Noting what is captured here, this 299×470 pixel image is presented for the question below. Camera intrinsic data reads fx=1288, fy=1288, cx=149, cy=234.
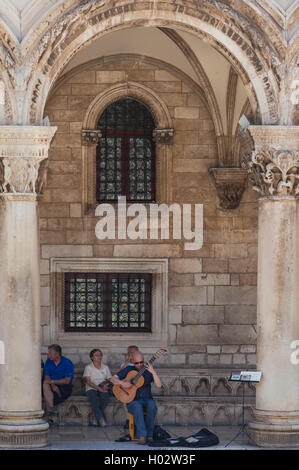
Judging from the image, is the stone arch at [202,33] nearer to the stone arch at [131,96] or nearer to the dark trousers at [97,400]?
the stone arch at [131,96]

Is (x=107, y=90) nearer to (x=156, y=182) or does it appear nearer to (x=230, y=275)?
(x=156, y=182)

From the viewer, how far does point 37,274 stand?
1723 cm

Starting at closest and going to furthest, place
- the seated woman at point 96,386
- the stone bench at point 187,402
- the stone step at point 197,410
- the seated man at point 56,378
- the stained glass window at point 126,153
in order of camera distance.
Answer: the seated man at point 56,378 → the seated woman at point 96,386 → the stone bench at point 187,402 → the stone step at point 197,410 → the stained glass window at point 126,153

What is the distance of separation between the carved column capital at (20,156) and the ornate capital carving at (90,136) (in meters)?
4.15

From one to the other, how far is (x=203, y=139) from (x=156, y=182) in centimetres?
107

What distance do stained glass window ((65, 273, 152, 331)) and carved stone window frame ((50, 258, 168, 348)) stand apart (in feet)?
0.43

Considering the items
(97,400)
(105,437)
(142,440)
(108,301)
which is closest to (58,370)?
(97,400)

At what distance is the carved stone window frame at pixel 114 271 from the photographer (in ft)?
69.6

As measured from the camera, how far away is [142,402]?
18.4m

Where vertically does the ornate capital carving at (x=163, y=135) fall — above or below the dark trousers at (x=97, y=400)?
above

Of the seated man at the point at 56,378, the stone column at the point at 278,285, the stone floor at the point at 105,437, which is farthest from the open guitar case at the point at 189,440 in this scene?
the seated man at the point at 56,378

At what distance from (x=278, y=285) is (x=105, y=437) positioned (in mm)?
3536

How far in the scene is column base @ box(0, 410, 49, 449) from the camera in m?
16.9
